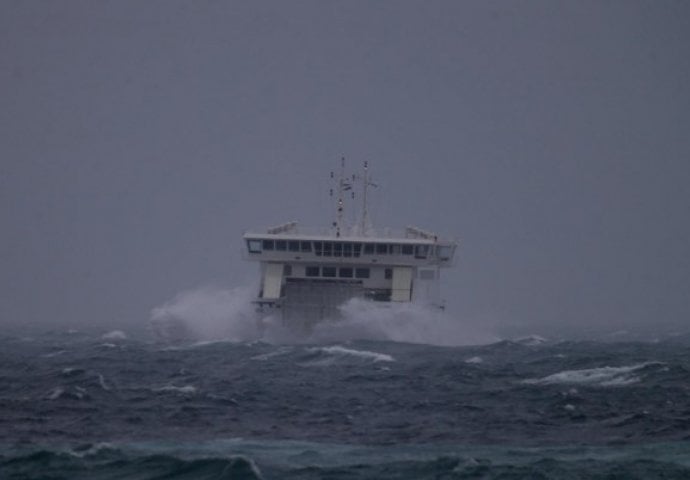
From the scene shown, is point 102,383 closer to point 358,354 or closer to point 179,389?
point 179,389

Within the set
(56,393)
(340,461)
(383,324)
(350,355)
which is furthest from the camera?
(383,324)

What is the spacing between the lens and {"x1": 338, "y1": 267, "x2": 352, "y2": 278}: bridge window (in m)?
65.7

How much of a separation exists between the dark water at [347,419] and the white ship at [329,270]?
63.3 ft

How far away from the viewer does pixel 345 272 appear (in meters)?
65.7

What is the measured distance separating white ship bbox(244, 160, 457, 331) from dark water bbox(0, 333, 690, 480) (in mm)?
19294

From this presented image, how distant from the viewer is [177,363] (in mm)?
44469

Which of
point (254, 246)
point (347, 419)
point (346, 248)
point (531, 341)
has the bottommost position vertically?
point (531, 341)

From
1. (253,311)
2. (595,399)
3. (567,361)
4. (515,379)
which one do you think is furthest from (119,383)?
(253,311)

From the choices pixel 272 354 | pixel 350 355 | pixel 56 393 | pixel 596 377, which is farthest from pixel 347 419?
pixel 272 354

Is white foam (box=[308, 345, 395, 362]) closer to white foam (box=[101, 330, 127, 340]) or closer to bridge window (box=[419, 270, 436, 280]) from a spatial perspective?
bridge window (box=[419, 270, 436, 280])

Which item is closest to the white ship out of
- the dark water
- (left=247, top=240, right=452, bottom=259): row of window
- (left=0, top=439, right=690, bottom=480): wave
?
(left=247, top=240, right=452, bottom=259): row of window

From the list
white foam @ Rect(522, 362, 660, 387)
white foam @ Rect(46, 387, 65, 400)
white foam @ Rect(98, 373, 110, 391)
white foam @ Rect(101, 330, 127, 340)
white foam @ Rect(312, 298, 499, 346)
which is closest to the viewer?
white foam @ Rect(46, 387, 65, 400)

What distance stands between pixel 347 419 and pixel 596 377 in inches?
478

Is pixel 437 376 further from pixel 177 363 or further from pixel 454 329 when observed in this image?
pixel 454 329
